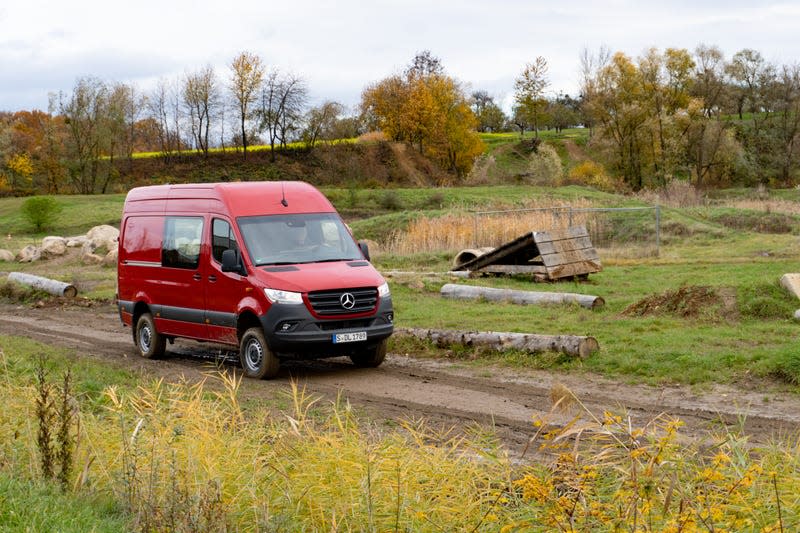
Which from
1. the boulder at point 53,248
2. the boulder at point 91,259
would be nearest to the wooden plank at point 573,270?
the boulder at point 91,259

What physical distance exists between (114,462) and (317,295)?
6094mm

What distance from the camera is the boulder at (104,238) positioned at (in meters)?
37.7

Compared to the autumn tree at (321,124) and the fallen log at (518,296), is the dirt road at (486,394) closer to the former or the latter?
the fallen log at (518,296)

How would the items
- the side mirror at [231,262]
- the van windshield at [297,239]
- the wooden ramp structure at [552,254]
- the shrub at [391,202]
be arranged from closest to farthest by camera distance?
the side mirror at [231,262], the van windshield at [297,239], the wooden ramp structure at [552,254], the shrub at [391,202]

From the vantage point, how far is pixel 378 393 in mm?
11938

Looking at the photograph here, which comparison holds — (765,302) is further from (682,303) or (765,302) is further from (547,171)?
(547,171)

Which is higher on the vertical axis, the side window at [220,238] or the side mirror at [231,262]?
the side window at [220,238]

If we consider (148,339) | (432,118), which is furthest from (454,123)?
(148,339)

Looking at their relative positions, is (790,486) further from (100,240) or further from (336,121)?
(336,121)

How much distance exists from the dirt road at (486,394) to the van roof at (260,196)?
93.7 inches

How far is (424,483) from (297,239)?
8.25 meters

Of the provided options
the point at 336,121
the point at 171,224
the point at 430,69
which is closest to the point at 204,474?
the point at 171,224

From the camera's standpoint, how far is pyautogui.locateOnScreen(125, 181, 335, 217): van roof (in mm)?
14016

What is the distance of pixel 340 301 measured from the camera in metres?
13.1
